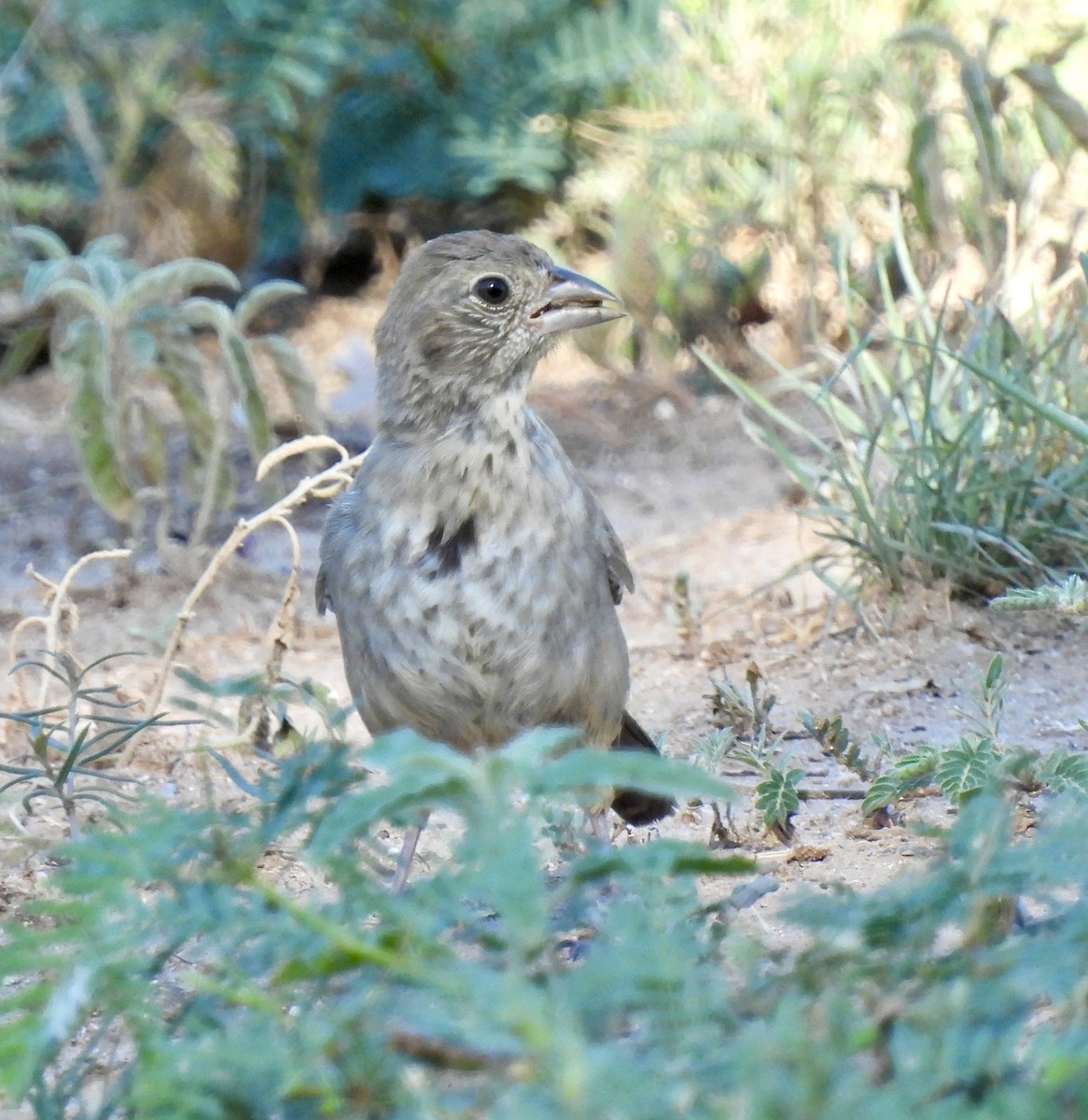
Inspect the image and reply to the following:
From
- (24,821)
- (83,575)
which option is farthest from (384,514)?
(83,575)

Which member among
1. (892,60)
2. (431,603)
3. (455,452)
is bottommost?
(431,603)

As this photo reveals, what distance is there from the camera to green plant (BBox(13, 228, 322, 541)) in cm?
454

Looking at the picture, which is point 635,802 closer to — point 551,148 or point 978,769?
point 978,769

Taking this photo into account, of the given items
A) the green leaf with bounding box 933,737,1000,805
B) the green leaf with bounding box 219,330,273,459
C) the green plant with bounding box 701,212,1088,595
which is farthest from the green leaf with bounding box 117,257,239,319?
the green leaf with bounding box 933,737,1000,805

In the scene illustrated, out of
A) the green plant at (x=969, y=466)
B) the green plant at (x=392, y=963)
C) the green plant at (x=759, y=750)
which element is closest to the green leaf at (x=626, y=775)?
the green plant at (x=392, y=963)

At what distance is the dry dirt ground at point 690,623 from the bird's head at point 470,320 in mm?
850

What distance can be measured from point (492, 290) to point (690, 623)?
1352 mm

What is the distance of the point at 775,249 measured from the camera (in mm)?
6977

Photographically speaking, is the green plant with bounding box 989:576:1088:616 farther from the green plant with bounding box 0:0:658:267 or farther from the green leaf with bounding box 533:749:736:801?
the green plant with bounding box 0:0:658:267

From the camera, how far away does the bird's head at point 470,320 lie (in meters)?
3.42

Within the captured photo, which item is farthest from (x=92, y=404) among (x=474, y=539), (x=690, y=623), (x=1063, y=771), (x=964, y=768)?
(x=1063, y=771)

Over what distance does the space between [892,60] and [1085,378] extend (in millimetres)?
2408

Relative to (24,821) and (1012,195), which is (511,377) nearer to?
(24,821)

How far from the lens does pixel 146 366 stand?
15.5 ft
